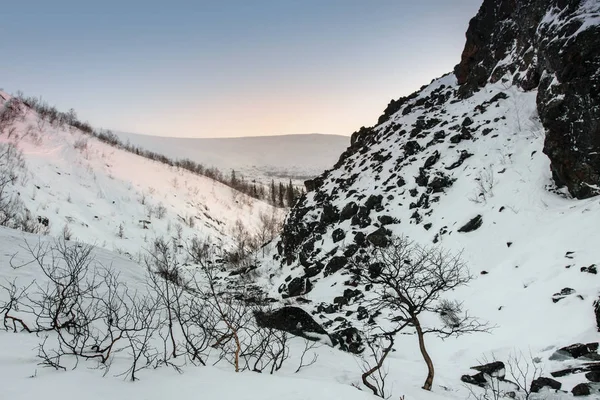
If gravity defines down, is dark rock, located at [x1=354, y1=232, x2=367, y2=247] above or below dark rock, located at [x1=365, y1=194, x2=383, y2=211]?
below

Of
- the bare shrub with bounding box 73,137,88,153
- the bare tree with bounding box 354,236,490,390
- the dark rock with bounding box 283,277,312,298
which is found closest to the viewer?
the bare tree with bounding box 354,236,490,390

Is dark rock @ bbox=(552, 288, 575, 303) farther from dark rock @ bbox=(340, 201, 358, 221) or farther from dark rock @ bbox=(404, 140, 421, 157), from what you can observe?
dark rock @ bbox=(404, 140, 421, 157)

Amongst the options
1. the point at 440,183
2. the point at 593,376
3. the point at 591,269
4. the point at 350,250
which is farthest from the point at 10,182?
the point at 591,269

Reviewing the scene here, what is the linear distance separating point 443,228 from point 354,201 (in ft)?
22.1

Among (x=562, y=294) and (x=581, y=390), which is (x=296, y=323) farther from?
(x=581, y=390)

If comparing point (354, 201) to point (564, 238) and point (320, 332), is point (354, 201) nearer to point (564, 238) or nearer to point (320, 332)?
point (320, 332)

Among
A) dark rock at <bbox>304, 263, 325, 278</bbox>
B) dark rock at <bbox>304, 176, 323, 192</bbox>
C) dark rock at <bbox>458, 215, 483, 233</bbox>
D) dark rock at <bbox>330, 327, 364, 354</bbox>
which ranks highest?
dark rock at <bbox>304, 176, 323, 192</bbox>

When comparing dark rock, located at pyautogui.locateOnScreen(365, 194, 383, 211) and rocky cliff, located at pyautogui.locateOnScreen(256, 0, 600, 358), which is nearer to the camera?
rocky cliff, located at pyautogui.locateOnScreen(256, 0, 600, 358)

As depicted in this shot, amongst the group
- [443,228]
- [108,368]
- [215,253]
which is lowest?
[215,253]

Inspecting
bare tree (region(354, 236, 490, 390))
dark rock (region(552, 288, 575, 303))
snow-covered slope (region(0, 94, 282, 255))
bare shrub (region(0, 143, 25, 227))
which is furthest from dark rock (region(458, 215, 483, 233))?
snow-covered slope (region(0, 94, 282, 255))

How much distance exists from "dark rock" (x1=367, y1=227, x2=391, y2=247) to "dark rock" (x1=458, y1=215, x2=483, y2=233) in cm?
396

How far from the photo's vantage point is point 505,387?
6.79m

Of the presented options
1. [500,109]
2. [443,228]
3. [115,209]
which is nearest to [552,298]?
[443,228]

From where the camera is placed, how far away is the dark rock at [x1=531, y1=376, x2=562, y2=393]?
5.87 meters
